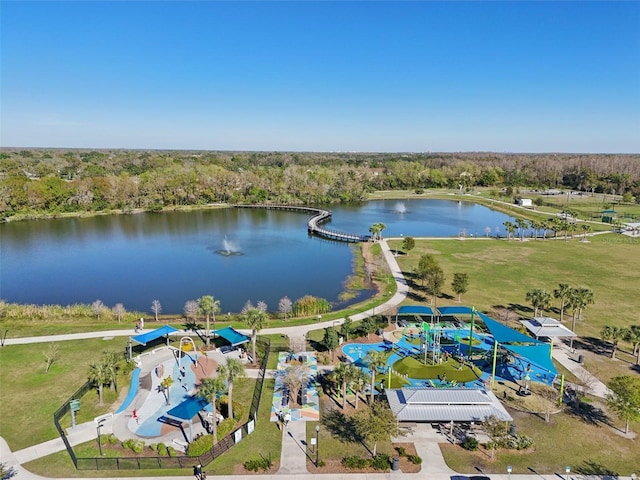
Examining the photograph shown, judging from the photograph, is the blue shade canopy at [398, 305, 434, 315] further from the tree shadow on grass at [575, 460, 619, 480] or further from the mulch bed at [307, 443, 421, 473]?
the tree shadow on grass at [575, 460, 619, 480]

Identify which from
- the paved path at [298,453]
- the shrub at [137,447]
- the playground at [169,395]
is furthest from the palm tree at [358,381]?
the shrub at [137,447]

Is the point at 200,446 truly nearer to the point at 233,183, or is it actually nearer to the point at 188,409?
the point at 188,409

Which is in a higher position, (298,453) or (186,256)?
(186,256)

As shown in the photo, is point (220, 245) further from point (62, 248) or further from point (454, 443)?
point (454, 443)

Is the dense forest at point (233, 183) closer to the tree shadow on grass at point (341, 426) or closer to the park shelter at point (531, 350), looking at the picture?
the park shelter at point (531, 350)

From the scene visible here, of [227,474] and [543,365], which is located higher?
[543,365]

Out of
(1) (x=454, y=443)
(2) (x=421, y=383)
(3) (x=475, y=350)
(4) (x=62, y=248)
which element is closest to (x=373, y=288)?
(3) (x=475, y=350)

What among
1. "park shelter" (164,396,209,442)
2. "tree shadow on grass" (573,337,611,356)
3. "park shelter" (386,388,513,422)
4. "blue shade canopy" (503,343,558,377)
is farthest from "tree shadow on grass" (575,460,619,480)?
"park shelter" (164,396,209,442)

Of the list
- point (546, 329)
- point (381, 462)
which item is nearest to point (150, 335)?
point (381, 462)
